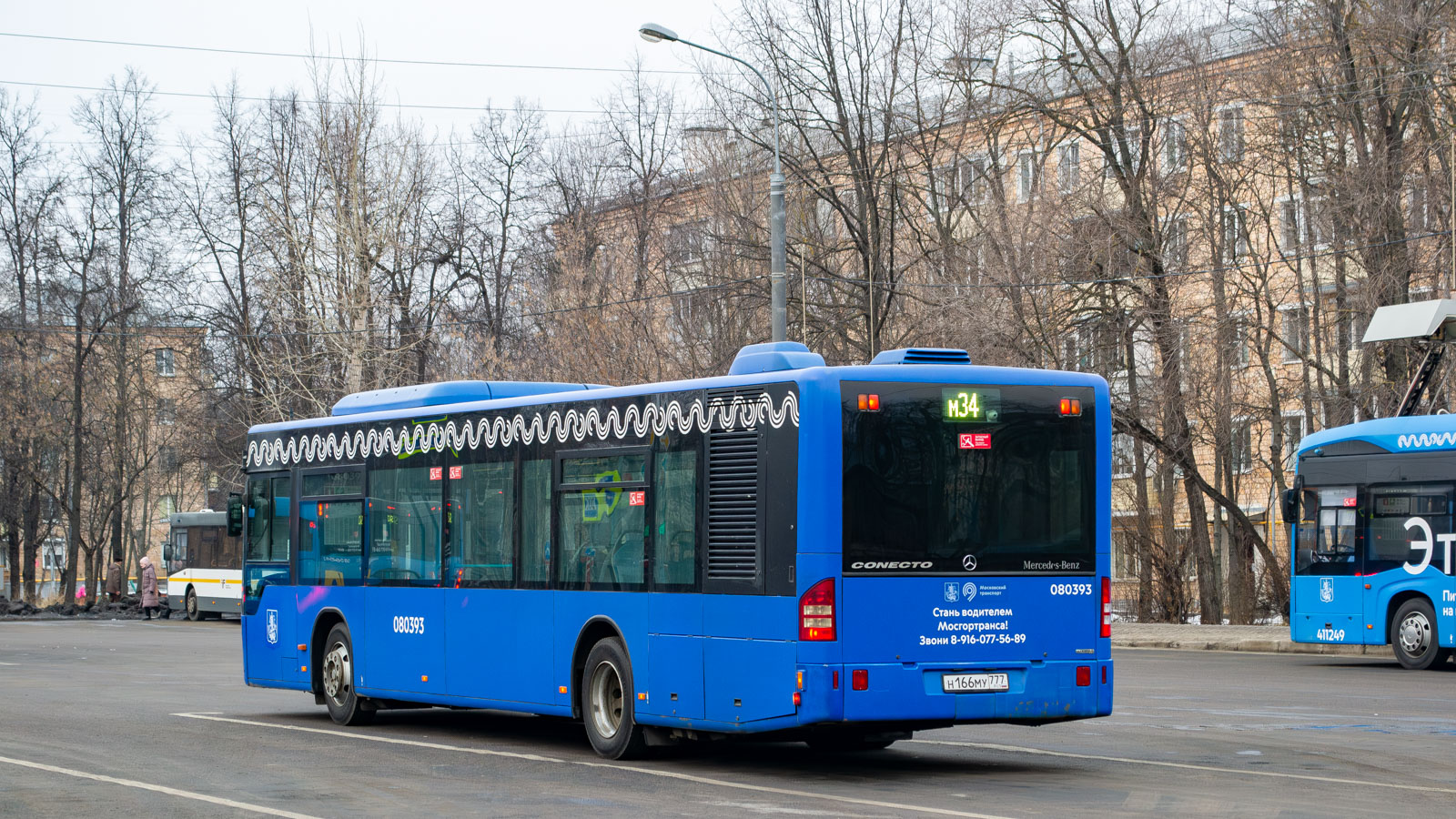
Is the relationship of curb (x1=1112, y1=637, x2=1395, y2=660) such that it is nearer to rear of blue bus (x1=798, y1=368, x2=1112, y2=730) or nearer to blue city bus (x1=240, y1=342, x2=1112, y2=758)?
blue city bus (x1=240, y1=342, x2=1112, y2=758)

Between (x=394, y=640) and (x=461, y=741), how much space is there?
54.4 inches

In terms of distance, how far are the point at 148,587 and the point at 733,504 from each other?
41021 millimetres

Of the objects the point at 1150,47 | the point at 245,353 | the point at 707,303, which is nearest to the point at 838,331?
the point at 707,303

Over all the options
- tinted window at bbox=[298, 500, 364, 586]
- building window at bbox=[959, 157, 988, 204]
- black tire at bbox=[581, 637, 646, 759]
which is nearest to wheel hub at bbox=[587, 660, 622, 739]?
black tire at bbox=[581, 637, 646, 759]

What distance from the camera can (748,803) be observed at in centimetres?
1023

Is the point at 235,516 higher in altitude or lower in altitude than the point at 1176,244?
lower

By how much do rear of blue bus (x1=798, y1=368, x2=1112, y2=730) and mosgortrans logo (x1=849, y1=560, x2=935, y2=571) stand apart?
1 centimetres

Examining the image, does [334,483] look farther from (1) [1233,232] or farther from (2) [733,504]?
(1) [1233,232]

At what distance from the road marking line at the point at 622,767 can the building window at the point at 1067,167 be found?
889 inches

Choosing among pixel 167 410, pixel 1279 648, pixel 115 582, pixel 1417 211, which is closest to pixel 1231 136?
pixel 1417 211

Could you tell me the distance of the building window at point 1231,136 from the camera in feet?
111

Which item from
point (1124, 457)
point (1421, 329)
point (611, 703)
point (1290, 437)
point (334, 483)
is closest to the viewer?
point (611, 703)

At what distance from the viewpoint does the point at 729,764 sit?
1255cm

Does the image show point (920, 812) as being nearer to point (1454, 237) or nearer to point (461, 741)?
point (461, 741)
